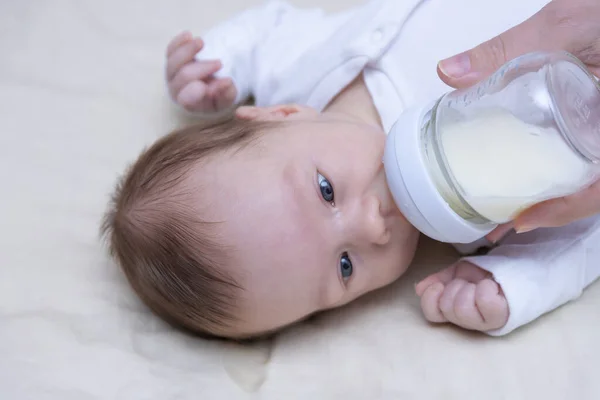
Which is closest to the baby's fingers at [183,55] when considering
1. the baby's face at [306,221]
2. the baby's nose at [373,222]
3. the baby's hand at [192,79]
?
the baby's hand at [192,79]

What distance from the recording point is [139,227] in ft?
3.70

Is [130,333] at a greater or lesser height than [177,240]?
lesser

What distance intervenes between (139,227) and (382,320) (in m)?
0.42

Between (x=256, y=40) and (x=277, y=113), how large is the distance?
0.36m

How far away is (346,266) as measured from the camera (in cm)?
115

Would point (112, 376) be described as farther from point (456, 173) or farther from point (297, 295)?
point (456, 173)

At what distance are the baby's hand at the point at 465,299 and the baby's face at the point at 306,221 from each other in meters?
0.07

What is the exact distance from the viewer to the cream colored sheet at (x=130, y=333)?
1.02m

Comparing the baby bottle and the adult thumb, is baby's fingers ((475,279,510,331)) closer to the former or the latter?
the baby bottle

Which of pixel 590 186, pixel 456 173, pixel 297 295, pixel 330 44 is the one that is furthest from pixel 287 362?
pixel 330 44

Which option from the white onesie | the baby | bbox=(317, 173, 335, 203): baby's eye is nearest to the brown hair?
the baby

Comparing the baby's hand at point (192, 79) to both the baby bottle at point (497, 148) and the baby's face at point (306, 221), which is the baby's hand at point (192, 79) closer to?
the baby's face at point (306, 221)

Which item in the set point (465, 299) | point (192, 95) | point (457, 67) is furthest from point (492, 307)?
point (192, 95)

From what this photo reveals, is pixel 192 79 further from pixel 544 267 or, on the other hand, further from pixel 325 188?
pixel 544 267
